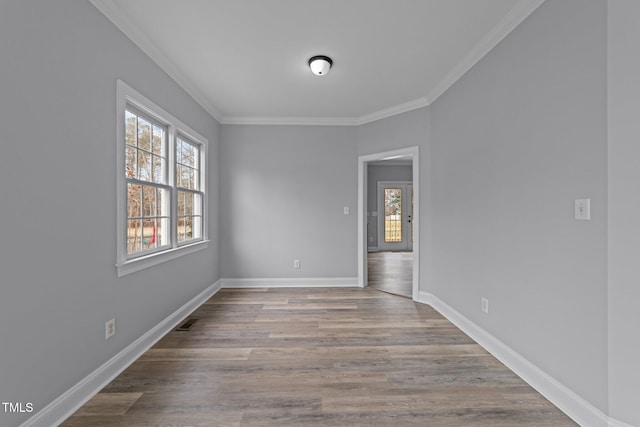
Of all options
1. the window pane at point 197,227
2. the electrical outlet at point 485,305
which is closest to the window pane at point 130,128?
the window pane at point 197,227

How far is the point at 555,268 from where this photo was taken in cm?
188

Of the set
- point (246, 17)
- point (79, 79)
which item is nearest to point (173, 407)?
point (79, 79)

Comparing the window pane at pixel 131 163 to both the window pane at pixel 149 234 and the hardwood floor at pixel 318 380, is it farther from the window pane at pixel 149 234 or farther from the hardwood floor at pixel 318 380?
the hardwood floor at pixel 318 380

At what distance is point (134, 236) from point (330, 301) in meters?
2.42

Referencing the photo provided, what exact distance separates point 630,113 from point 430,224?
241 centimetres

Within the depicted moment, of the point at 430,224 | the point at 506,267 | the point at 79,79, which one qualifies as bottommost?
the point at 506,267

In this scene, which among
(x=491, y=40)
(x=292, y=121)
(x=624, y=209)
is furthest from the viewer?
(x=292, y=121)

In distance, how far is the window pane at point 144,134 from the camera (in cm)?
Answer: 267

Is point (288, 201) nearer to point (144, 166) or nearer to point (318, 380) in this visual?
point (144, 166)

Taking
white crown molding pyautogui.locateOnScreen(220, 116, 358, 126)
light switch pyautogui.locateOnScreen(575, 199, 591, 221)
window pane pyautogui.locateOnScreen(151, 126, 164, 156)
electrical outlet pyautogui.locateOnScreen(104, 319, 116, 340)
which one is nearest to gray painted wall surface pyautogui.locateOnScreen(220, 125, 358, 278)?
white crown molding pyautogui.locateOnScreen(220, 116, 358, 126)

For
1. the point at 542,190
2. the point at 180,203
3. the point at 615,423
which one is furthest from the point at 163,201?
the point at 615,423

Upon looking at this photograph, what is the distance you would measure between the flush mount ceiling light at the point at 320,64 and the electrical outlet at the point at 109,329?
2.69 meters

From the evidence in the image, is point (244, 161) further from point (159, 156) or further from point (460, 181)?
point (460, 181)

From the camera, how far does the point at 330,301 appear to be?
3977mm
